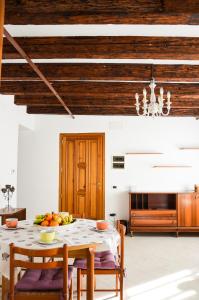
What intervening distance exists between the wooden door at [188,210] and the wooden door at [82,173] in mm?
1831

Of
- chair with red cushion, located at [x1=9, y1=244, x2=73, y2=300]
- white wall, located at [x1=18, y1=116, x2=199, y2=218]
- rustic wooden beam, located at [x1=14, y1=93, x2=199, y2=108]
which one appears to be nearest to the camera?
chair with red cushion, located at [x1=9, y1=244, x2=73, y2=300]

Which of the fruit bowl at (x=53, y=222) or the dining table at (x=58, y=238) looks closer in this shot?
the dining table at (x=58, y=238)

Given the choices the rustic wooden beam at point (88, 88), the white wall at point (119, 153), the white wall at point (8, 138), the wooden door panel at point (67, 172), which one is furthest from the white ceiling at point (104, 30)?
the wooden door panel at point (67, 172)

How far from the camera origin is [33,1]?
2.38 metres

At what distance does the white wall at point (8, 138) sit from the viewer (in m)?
5.25

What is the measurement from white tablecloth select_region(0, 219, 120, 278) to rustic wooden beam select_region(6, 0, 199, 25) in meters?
1.91

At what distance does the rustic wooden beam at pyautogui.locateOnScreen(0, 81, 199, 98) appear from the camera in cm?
502

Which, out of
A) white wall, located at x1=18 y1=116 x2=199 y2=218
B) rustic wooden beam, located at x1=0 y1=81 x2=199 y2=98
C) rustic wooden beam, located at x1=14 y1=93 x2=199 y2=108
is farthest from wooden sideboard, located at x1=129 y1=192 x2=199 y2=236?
rustic wooden beam, located at x1=0 y1=81 x2=199 y2=98

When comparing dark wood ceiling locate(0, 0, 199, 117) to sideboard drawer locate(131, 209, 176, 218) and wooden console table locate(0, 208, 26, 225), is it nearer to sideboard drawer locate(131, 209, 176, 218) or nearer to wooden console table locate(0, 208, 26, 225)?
wooden console table locate(0, 208, 26, 225)

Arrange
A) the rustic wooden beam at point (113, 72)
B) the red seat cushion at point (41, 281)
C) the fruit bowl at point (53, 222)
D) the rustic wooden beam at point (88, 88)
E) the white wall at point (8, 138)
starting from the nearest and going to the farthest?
the red seat cushion at point (41, 281)
the fruit bowl at point (53, 222)
the rustic wooden beam at point (113, 72)
the rustic wooden beam at point (88, 88)
the white wall at point (8, 138)

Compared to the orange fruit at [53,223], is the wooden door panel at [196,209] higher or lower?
lower

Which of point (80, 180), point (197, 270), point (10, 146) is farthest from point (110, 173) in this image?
point (197, 270)

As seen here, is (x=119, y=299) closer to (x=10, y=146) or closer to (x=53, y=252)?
(x=53, y=252)

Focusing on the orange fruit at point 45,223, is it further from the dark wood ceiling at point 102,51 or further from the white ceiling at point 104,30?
the white ceiling at point 104,30
